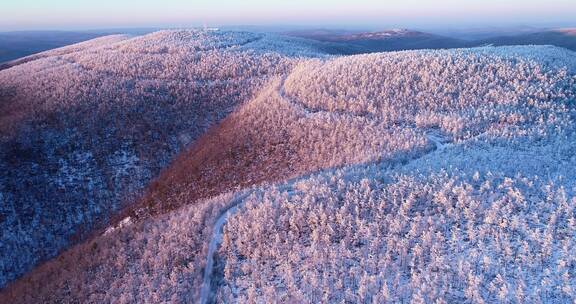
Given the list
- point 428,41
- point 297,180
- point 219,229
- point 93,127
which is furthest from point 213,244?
point 428,41

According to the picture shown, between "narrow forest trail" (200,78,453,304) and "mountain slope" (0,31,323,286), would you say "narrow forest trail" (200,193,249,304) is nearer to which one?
"narrow forest trail" (200,78,453,304)

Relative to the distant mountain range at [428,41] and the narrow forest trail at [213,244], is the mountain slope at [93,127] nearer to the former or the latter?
the narrow forest trail at [213,244]

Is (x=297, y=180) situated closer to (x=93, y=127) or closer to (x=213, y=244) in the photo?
(x=213, y=244)

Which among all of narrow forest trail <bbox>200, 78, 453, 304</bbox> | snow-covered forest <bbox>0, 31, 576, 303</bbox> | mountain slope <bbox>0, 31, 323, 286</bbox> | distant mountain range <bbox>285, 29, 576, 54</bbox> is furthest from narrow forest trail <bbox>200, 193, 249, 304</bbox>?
distant mountain range <bbox>285, 29, 576, 54</bbox>

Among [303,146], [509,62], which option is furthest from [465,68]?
[303,146]

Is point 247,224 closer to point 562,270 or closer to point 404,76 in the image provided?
point 562,270

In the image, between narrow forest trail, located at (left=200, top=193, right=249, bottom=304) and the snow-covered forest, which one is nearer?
the snow-covered forest
